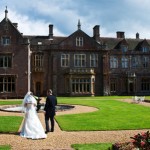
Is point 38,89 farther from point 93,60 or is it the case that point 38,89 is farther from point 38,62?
point 93,60

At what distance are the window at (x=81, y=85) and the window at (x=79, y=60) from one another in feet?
8.35

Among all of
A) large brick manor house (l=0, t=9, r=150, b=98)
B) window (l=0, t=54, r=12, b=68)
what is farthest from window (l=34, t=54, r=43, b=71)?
window (l=0, t=54, r=12, b=68)

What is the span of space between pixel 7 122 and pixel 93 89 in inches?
1214

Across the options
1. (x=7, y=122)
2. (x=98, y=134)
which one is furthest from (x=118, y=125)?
(x=7, y=122)

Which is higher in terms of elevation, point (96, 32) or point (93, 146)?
point (96, 32)

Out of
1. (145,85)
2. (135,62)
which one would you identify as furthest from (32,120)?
(145,85)

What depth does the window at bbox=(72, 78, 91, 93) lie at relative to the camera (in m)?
45.6

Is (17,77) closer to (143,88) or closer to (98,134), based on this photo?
(143,88)

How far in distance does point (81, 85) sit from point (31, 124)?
32.7 meters

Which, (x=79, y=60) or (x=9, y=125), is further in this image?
(x=79, y=60)

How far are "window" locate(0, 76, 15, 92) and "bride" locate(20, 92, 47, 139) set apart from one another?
30.0 m

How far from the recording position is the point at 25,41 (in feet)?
144

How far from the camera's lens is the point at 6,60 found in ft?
143

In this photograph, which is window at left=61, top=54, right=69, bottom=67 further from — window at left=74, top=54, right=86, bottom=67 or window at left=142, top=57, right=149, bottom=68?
window at left=142, top=57, right=149, bottom=68
